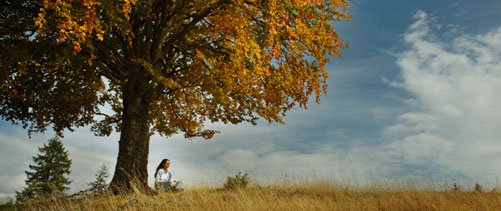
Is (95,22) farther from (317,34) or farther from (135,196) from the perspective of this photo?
(317,34)

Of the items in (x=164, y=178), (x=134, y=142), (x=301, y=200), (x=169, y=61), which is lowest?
(x=301, y=200)

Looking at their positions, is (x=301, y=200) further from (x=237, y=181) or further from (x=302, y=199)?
(x=237, y=181)

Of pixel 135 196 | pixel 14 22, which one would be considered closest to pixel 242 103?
pixel 135 196

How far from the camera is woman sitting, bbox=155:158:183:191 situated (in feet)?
40.0

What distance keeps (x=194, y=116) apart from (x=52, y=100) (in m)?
5.52

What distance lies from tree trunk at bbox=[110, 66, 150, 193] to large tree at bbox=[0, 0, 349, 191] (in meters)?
0.04

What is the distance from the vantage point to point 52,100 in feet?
44.3

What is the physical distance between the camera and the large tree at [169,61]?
36.7 ft

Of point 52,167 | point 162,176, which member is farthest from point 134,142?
point 52,167

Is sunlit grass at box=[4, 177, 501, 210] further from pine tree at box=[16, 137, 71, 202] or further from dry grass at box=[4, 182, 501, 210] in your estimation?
pine tree at box=[16, 137, 71, 202]

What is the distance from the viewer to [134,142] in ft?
40.5

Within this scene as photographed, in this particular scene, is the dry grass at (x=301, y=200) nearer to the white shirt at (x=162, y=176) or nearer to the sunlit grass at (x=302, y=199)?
the sunlit grass at (x=302, y=199)

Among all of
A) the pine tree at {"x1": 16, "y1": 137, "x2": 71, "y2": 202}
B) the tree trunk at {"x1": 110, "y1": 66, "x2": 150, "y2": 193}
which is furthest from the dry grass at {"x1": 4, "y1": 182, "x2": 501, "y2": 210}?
the pine tree at {"x1": 16, "y1": 137, "x2": 71, "y2": 202}

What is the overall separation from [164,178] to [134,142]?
1619 millimetres
